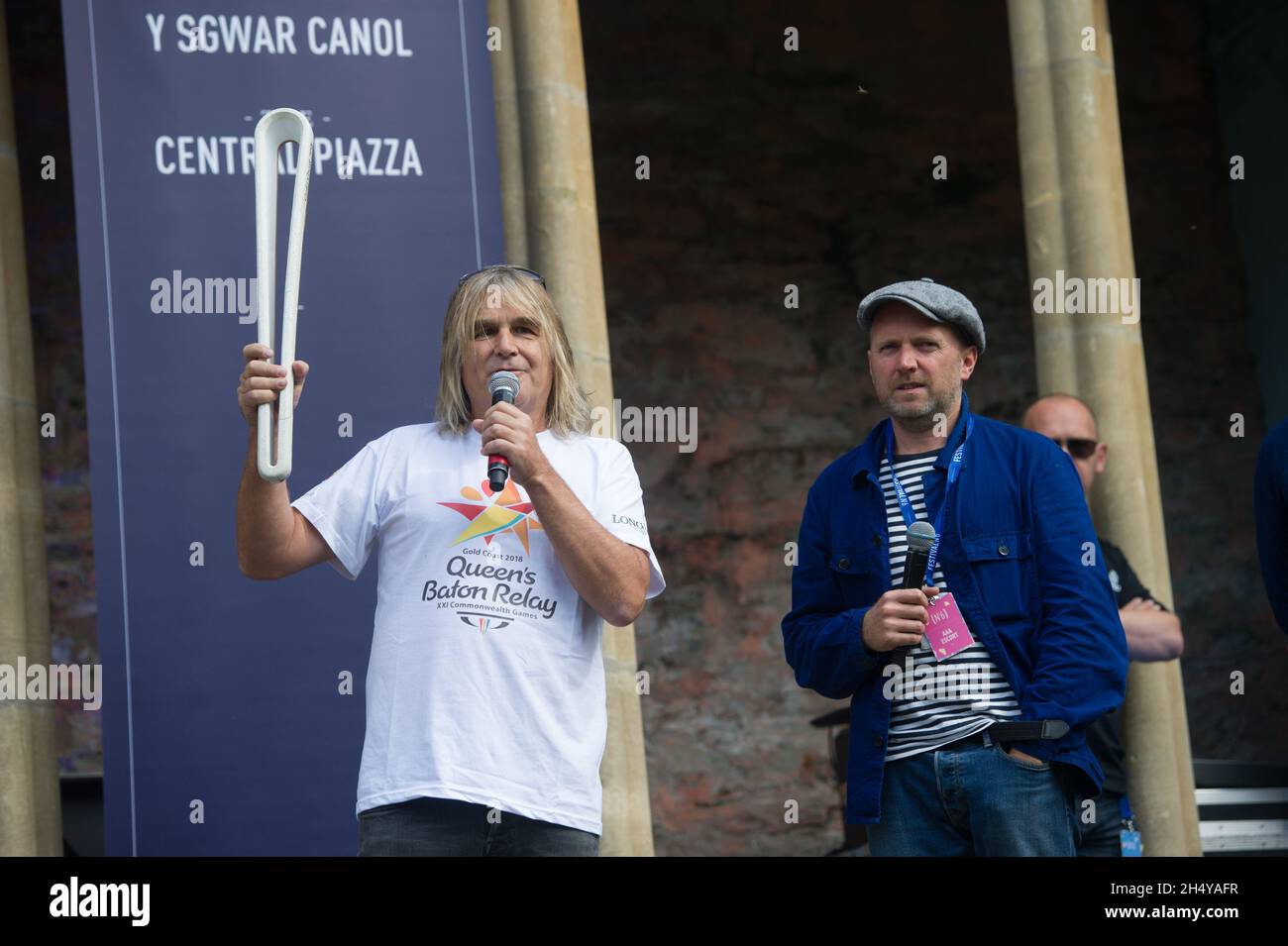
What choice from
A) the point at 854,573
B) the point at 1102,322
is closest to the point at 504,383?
the point at 854,573

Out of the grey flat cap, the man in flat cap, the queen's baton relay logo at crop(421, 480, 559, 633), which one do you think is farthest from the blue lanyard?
the queen's baton relay logo at crop(421, 480, 559, 633)

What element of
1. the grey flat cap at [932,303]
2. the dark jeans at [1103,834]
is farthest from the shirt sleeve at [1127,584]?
the grey flat cap at [932,303]

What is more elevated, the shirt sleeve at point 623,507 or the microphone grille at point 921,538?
the shirt sleeve at point 623,507

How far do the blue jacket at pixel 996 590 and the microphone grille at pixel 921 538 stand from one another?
0.12m

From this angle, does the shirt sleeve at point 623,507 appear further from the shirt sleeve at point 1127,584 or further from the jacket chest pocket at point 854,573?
the shirt sleeve at point 1127,584

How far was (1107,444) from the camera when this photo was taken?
187 inches

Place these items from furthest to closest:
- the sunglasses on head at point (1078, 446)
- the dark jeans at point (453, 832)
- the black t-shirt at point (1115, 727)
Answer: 1. the sunglasses on head at point (1078, 446)
2. the black t-shirt at point (1115, 727)
3. the dark jeans at point (453, 832)

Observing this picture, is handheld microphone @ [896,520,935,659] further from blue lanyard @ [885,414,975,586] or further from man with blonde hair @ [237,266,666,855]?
man with blonde hair @ [237,266,666,855]

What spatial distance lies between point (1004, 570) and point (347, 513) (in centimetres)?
114

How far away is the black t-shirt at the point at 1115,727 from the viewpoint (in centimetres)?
409

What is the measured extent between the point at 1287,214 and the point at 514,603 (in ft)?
18.3

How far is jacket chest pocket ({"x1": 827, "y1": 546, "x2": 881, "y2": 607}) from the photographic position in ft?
9.98

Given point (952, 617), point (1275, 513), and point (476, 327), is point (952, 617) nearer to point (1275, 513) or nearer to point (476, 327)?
point (1275, 513)

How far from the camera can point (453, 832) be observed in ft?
8.72
